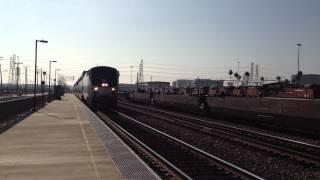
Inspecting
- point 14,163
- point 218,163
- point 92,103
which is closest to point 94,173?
point 14,163

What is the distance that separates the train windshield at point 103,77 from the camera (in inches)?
1789

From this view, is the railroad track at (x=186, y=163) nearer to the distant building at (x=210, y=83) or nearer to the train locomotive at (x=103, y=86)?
the train locomotive at (x=103, y=86)

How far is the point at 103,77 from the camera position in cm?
4544

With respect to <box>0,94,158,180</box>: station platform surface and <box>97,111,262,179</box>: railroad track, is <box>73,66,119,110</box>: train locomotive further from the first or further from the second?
<box>97,111,262,179</box>: railroad track

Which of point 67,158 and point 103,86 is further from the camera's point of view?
point 103,86

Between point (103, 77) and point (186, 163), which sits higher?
point (103, 77)

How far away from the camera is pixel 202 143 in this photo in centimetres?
1948

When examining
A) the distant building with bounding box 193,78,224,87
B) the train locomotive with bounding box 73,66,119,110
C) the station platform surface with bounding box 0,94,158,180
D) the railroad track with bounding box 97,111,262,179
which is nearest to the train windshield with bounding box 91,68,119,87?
the train locomotive with bounding box 73,66,119,110

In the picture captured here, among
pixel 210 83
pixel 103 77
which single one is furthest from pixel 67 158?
pixel 210 83

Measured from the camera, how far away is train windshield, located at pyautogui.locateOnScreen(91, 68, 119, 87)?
45.4 m

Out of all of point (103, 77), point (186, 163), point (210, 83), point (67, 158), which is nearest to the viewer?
point (67, 158)

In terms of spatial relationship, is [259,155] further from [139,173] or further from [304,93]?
[304,93]

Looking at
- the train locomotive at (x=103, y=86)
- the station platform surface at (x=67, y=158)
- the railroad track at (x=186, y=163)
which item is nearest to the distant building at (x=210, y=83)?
the train locomotive at (x=103, y=86)

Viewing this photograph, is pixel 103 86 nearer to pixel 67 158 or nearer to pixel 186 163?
pixel 186 163
